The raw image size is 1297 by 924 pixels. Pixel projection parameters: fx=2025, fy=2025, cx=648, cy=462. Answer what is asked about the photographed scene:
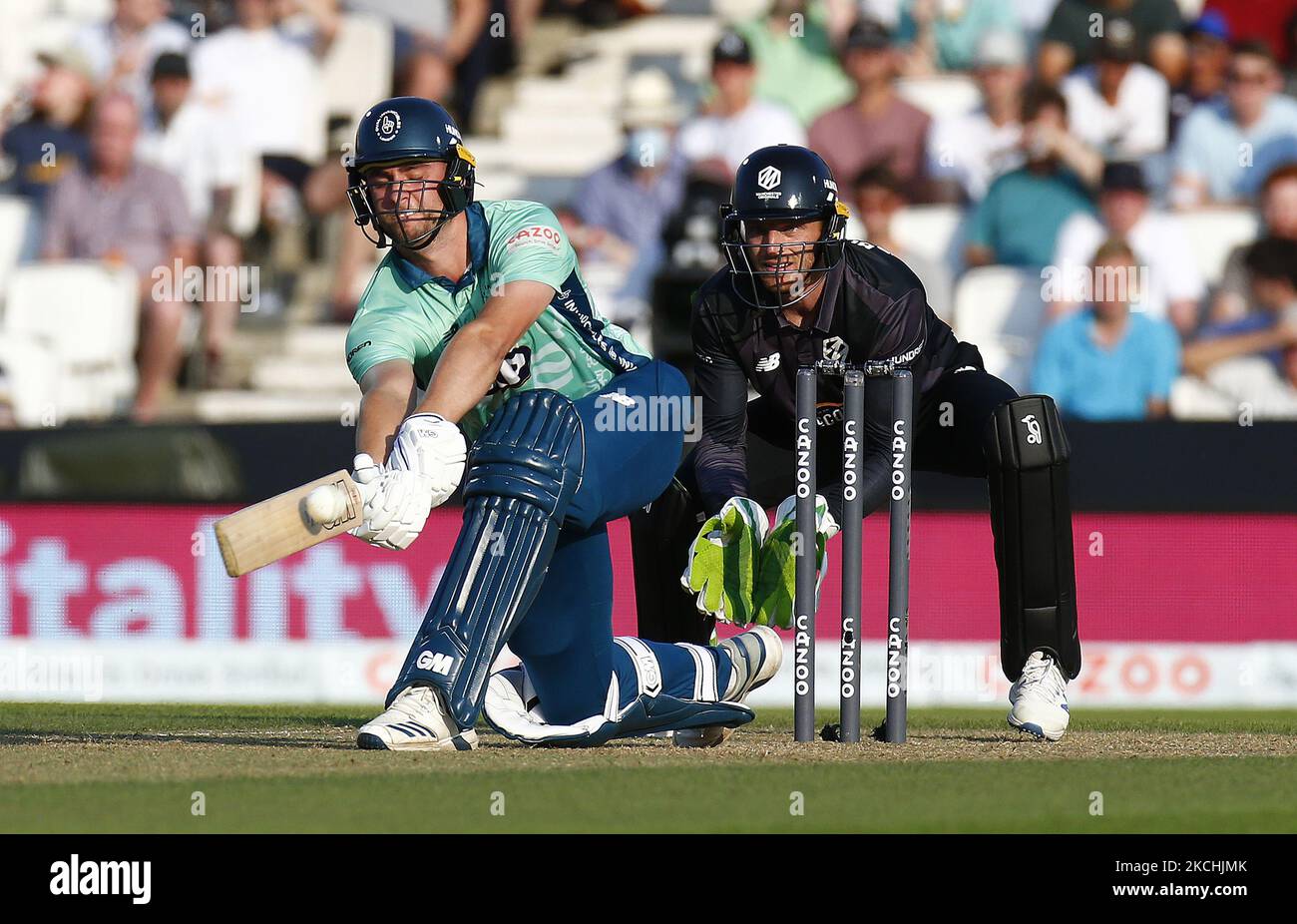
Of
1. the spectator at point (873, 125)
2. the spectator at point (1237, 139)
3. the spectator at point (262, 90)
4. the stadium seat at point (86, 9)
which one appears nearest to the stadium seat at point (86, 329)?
the spectator at point (262, 90)

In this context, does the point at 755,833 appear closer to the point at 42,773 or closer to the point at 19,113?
the point at 42,773

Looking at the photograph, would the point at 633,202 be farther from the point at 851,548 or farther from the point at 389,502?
the point at 389,502

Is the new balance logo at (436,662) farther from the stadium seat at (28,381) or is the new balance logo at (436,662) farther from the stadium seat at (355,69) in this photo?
the stadium seat at (355,69)

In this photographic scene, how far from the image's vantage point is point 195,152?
1256 cm

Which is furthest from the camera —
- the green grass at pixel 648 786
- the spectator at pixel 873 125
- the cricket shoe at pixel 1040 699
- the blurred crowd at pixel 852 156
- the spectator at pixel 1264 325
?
the spectator at pixel 873 125

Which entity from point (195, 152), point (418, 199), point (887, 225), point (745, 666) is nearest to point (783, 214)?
Answer: point (418, 199)

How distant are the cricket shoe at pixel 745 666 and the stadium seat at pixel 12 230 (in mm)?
8017

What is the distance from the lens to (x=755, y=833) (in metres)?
3.89

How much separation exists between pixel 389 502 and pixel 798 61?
8.12 metres

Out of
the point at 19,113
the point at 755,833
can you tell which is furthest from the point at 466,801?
the point at 19,113

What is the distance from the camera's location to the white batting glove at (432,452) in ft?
15.5

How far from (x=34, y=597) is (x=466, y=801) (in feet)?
Result: 19.0
